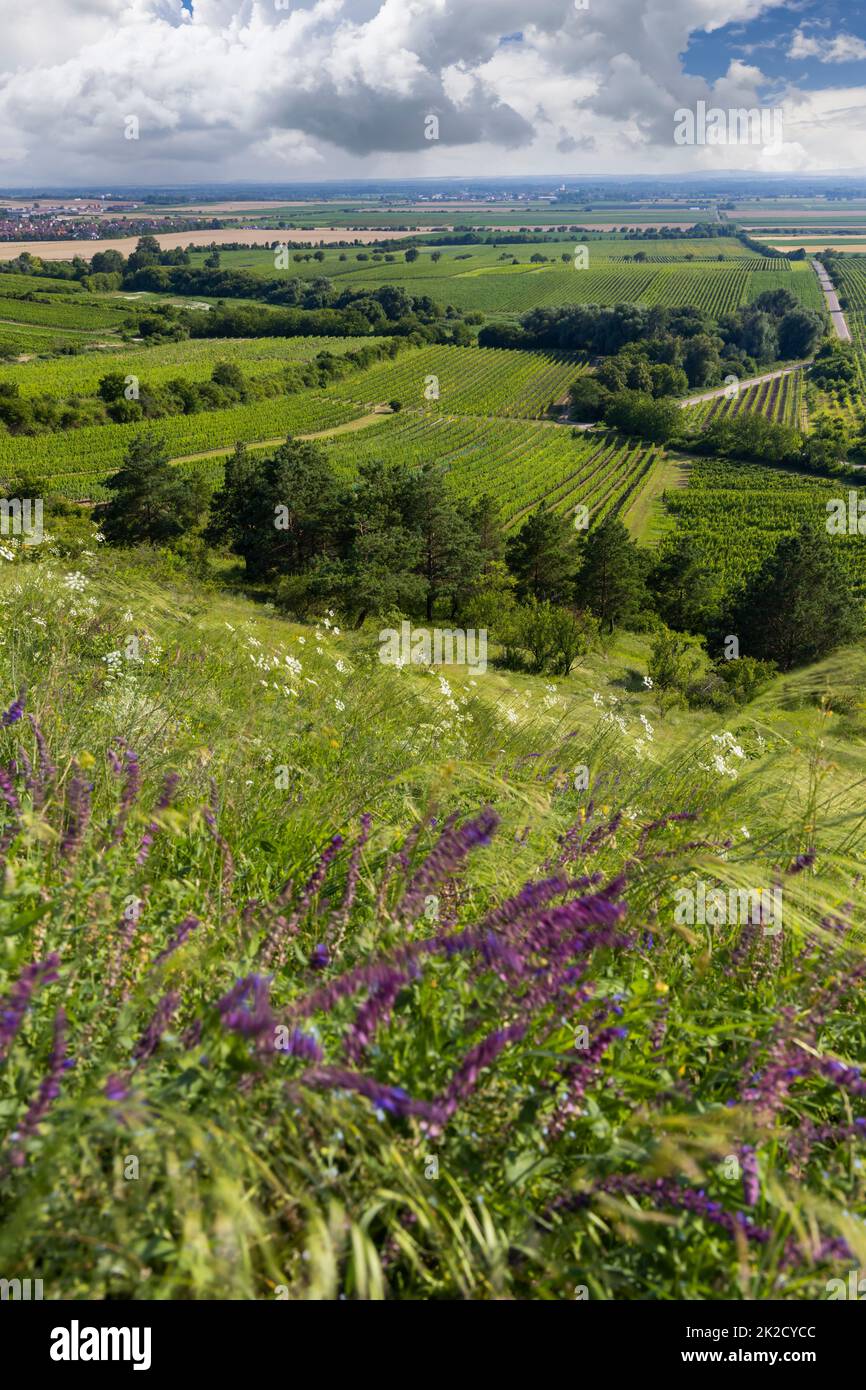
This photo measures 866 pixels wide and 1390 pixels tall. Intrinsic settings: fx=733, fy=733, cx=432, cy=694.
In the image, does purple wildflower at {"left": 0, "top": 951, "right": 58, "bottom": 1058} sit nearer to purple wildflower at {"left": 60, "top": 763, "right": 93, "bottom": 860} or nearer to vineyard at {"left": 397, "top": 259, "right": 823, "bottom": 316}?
purple wildflower at {"left": 60, "top": 763, "right": 93, "bottom": 860}

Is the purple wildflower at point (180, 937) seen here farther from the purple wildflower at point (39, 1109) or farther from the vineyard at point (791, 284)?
the vineyard at point (791, 284)

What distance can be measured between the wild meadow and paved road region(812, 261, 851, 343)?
170 metres

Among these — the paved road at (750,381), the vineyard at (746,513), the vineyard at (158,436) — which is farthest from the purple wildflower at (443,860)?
the paved road at (750,381)

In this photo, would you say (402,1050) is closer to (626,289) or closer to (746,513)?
(746,513)

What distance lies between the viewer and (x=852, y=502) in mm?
79688

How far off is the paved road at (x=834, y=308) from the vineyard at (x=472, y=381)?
5550cm

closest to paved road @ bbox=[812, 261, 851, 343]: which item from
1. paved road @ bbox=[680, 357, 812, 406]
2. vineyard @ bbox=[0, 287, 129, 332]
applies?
paved road @ bbox=[680, 357, 812, 406]

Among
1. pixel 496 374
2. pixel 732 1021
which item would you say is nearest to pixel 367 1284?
pixel 732 1021

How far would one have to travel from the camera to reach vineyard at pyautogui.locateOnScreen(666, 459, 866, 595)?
65625 mm

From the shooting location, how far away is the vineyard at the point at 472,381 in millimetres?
110438

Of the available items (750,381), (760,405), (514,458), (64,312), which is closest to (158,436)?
(514,458)
